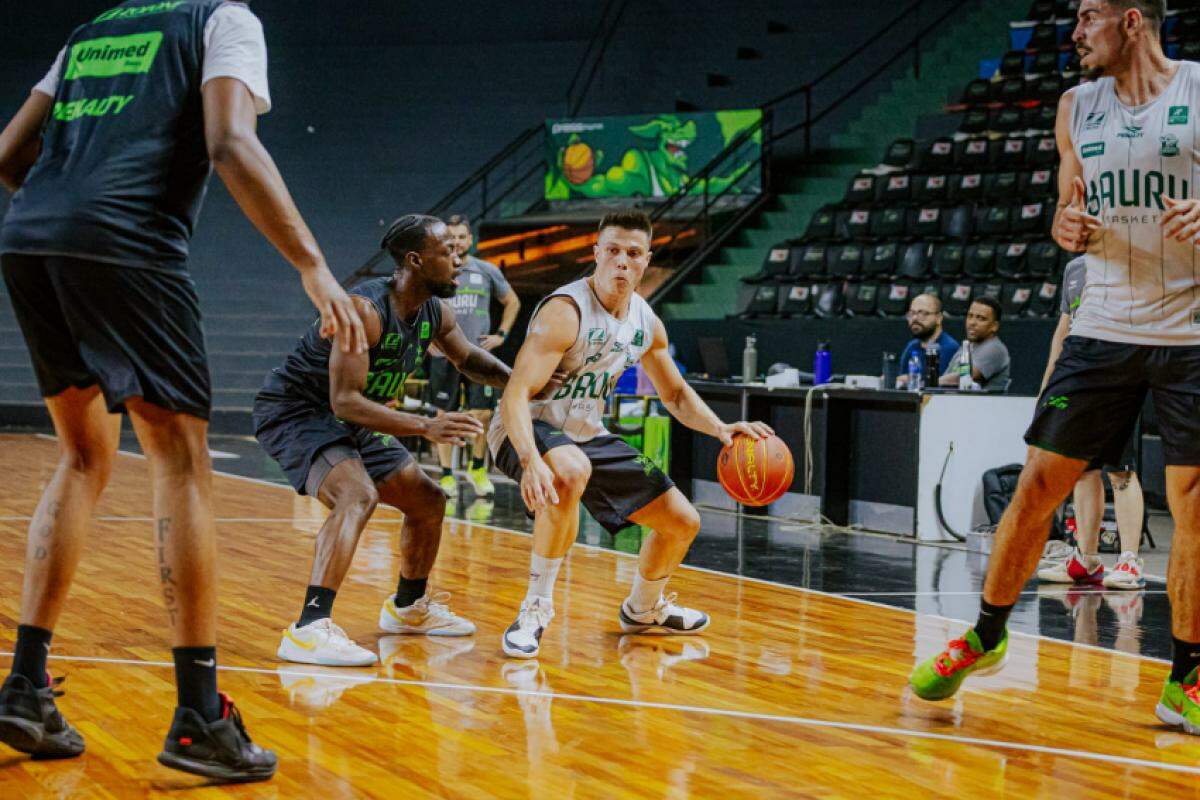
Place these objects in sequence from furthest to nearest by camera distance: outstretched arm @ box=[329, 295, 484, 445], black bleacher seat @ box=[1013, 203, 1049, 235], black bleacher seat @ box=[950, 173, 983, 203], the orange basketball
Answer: black bleacher seat @ box=[950, 173, 983, 203]
black bleacher seat @ box=[1013, 203, 1049, 235]
the orange basketball
outstretched arm @ box=[329, 295, 484, 445]

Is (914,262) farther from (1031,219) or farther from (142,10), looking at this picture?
(142,10)

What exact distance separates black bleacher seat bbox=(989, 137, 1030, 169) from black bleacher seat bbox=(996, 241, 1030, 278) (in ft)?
4.65

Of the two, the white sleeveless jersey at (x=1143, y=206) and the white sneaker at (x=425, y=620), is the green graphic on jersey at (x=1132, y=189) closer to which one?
the white sleeveless jersey at (x=1143, y=206)

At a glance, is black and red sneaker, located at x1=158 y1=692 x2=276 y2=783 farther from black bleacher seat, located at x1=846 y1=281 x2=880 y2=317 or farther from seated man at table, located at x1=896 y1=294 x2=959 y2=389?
black bleacher seat, located at x1=846 y1=281 x2=880 y2=317

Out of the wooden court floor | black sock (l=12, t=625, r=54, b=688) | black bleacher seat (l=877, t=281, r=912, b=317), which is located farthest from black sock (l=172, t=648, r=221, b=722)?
black bleacher seat (l=877, t=281, r=912, b=317)

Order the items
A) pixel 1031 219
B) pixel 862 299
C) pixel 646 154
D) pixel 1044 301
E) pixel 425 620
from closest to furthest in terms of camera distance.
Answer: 1. pixel 425 620
2. pixel 1044 301
3. pixel 862 299
4. pixel 1031 219
5. pixel 646 154

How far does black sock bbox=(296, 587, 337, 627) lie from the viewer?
158 inches

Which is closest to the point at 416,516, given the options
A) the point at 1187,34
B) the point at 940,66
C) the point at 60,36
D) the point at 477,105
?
the point at 1187,34

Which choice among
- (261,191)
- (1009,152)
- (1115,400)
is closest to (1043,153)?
(1009,152)

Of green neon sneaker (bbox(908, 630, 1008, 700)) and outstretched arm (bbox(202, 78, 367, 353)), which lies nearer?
outstretched arm (bbox(202, 78, 367, 353))

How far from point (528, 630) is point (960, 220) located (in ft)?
28.9

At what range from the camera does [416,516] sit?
442 cm

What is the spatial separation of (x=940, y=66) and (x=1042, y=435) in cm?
1331

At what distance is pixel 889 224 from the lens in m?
12.3
